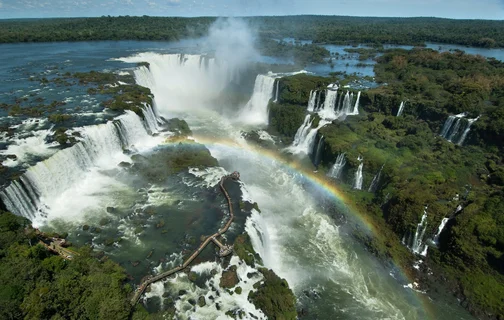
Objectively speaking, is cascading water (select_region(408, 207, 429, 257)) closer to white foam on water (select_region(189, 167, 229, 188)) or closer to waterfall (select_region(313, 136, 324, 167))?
waterfall (select_region(313, 136, 324, 167))

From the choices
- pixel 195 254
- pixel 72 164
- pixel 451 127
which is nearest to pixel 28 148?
pixel 72 164

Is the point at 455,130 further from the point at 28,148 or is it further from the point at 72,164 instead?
the point at 28,148

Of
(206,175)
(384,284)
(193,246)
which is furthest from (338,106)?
(193,246)

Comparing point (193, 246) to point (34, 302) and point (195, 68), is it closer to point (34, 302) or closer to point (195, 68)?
point (34, 302)

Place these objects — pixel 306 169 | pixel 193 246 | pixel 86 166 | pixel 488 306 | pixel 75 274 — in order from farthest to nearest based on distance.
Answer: pixel 306 169 < pixel 86 166 < pixel 193 246 < pixel 488 306 < pixel 75 274

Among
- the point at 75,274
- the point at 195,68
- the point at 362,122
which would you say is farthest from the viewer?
the point at 195,68

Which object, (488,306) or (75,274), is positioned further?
(488,306)

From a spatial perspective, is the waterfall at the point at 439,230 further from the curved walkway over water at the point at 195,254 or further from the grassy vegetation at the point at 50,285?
the grassy vegetation at the point at 50,285
